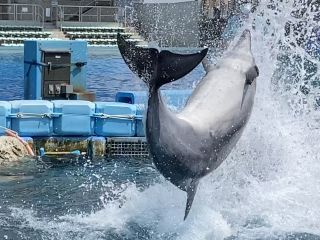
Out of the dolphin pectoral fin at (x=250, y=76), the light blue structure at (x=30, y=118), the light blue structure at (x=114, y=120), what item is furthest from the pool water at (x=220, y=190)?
the dolphin pectoral fin at (x=250, y=76)

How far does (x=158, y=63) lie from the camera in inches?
177

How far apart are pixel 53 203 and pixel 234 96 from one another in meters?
2.14

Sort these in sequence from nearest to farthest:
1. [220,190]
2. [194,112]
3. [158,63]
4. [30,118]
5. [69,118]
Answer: [158,63]
[194,112]
[220,190]
[30,118]
[69,118]

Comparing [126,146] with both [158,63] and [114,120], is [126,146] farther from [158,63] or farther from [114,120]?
[158,63]

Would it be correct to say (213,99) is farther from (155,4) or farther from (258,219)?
(155,4)

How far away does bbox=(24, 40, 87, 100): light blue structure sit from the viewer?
10.7 meters

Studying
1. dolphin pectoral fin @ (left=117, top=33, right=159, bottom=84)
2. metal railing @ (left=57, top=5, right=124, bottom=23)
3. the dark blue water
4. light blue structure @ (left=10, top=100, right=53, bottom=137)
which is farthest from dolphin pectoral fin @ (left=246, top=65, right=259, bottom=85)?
metal railing @ (left=57, top=5, right=124, bottom=23)

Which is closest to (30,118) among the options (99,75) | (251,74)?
(251,74)

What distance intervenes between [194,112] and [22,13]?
25641 mm

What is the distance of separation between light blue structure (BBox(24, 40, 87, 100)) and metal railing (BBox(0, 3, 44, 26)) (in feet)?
60.9

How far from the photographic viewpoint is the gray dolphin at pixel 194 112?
178 inches

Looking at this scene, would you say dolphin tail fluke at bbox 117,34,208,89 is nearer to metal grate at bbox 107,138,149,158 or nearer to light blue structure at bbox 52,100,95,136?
light blue structure at bbox 52,100,95,136

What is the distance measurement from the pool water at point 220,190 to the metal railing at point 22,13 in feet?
70.6

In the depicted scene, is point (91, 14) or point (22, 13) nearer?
point (22, 13)
